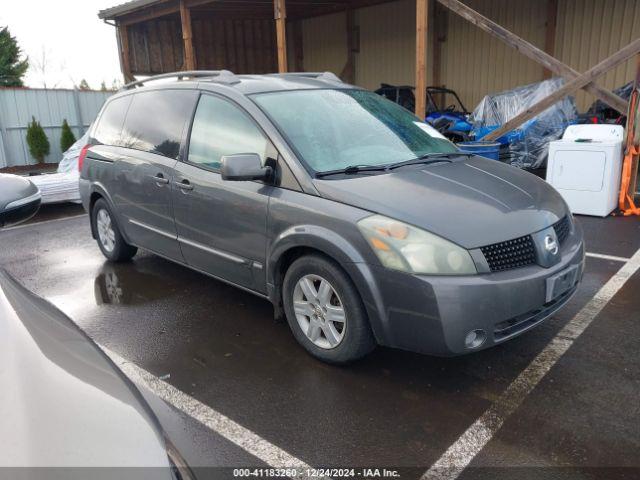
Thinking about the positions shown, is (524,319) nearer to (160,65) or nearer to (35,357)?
(35,357)

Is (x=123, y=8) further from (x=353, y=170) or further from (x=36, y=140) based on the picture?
(x=353, y=170)

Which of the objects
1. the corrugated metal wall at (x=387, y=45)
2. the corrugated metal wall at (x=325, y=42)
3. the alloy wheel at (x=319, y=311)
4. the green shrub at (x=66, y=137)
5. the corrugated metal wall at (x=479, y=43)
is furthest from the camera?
the corrugated metal wall at (x=325, y=42)

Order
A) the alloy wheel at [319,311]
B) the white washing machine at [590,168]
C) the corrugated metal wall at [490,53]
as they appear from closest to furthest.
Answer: the alloy wheel at [319,311] < the white washing machine at [590,168] < the corrugated metal wall at [490,53]

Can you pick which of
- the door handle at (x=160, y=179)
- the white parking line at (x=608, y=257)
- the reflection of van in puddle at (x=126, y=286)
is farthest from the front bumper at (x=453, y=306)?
the white parking line at (x=608, y=257)

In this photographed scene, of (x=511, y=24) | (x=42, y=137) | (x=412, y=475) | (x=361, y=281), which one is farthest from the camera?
(x=42, y=137)

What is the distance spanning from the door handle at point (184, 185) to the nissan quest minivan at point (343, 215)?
1cm

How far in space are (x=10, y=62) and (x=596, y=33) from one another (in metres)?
28.6

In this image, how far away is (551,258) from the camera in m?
3.01

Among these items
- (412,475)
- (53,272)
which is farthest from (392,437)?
(53,272)

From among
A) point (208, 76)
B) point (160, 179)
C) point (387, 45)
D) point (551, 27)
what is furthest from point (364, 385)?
point (387, 45)

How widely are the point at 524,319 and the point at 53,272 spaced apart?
4.59 meters

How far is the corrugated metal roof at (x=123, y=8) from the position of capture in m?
12.8

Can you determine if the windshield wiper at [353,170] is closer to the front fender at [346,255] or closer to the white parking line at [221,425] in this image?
the front fender at [346,255]

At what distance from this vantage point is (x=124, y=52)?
14258mm
